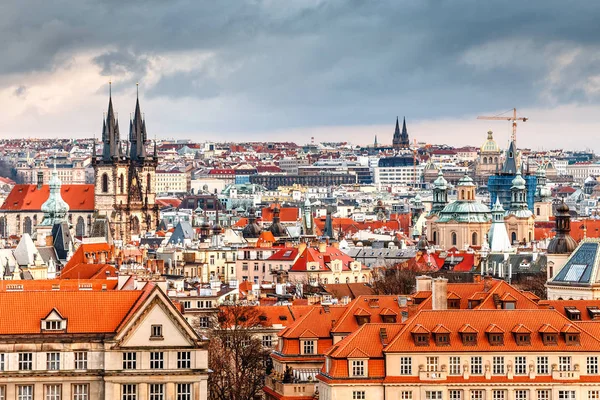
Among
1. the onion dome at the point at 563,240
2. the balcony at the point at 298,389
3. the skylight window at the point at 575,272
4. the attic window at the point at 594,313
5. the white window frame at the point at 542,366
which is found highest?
the onion dome at the point at 563,240

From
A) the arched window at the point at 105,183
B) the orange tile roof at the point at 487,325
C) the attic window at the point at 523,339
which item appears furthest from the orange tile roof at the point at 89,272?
the arched window at the point at 105,183

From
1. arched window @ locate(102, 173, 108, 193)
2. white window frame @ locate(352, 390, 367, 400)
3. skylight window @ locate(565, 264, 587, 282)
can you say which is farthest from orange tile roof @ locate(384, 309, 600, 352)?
arched window @ locate(102, 173, 108, 193)

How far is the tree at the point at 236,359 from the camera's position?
61156mm

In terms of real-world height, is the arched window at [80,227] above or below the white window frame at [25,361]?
above

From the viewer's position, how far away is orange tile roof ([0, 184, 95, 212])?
7584 inches

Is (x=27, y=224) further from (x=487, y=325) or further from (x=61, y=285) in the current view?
(x=487, y=325)

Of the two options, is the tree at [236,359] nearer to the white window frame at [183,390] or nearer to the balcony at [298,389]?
the balcony at [298,389]

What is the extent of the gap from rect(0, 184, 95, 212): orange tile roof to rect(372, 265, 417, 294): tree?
80.8 metres

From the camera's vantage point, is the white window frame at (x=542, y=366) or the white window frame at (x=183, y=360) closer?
the white window frame at (x=183, y=360)

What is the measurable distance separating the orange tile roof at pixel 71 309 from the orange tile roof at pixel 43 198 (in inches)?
5398

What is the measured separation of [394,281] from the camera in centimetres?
9450

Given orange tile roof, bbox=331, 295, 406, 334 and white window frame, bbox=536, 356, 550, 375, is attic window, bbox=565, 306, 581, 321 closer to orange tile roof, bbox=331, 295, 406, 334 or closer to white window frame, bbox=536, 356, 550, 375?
orange tile roof, bbox=331, 295, 406, 334

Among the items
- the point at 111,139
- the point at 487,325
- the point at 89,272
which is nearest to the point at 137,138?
the point at 111,139

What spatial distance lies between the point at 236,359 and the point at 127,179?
127941 mm
